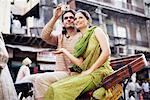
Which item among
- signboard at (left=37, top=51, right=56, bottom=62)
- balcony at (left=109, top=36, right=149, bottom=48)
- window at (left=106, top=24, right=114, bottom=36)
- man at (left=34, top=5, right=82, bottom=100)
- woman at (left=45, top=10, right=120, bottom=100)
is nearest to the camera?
woman at (left=45, top=10, right=120, bottom=100)

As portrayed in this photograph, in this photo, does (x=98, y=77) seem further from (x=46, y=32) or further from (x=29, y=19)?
(x=29, y=19)

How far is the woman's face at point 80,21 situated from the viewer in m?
2.93

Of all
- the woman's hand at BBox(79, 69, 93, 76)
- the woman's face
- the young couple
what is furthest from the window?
the woman's hand at BBox(79, 69, 93, 76)

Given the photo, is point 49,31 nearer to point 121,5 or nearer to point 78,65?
point 78,65

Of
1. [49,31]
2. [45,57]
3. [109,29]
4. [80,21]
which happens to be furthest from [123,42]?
[80,21]

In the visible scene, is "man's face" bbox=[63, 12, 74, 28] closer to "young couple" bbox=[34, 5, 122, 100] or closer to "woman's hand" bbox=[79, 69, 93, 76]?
"young couple" bbox=[34, 5, 122, 100]

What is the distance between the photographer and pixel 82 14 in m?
2.94

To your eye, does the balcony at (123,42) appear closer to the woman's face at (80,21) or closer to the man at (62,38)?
the man at (62,38)

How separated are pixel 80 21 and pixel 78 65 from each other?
0.42 m

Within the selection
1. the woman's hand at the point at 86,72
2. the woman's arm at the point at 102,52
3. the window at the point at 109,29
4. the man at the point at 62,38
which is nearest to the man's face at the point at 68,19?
the man at the point at 62,38

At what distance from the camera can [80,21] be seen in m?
2.94

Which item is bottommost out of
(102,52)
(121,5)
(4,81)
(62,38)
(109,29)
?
(4,81)

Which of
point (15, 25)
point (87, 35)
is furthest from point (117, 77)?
point (15, 25)

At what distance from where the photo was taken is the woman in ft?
8.63
